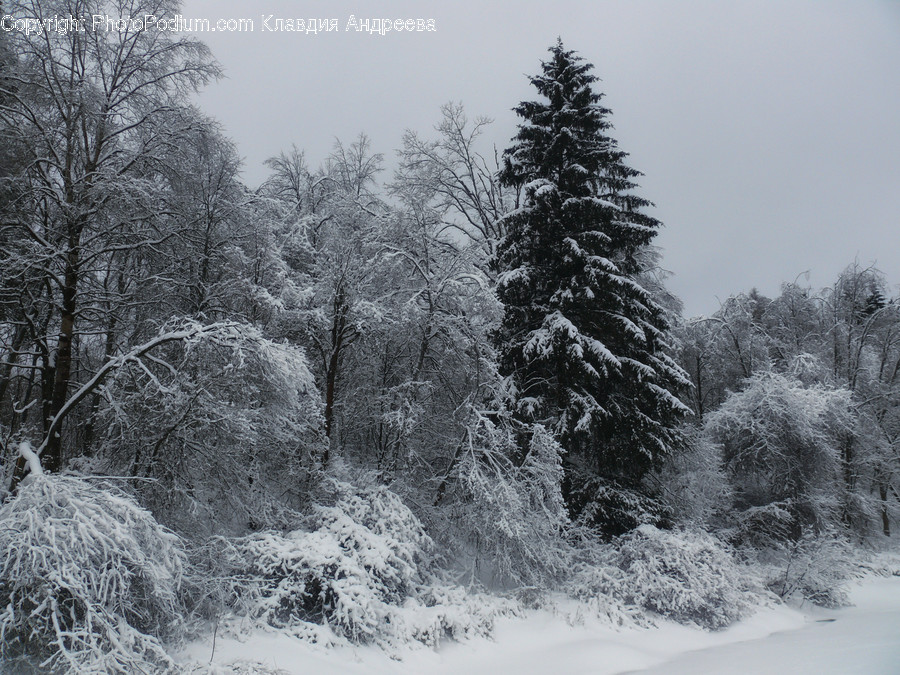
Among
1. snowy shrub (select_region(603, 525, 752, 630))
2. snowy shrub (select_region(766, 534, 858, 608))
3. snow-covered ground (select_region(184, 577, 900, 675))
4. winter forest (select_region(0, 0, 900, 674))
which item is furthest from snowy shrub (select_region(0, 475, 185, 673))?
snowy shrub (select_region(766, 534, 858, 608))

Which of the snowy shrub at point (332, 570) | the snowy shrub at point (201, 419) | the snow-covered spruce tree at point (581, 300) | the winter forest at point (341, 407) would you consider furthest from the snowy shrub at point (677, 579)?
→ the snowy shrub at point (201, 419)

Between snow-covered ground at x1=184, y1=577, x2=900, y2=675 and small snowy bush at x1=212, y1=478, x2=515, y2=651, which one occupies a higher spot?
small snowy bush at x1=212, y1=478, x2=515, y2=651

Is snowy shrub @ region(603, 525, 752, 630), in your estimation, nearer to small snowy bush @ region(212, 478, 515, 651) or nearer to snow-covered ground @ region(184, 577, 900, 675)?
snow-covered ground @ region(184, 577, 900, 675)

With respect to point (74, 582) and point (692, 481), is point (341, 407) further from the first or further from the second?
point (692, 481)

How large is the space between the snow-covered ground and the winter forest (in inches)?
9.9

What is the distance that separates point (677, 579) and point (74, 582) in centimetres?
996

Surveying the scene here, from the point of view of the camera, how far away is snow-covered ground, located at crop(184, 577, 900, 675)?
21.3ft

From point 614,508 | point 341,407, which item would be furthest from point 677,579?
point 341,407

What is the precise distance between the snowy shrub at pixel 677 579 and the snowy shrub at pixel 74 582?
816 cm

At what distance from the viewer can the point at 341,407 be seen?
12.6 metres

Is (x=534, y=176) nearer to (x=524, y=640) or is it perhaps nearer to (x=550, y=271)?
(x=550, y=271)

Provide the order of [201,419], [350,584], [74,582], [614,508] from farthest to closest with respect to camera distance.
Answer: [614,508]
[350,584]
[201,419]
[74,582]

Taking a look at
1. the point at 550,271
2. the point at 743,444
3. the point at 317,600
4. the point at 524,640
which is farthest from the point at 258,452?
the point at 743,444

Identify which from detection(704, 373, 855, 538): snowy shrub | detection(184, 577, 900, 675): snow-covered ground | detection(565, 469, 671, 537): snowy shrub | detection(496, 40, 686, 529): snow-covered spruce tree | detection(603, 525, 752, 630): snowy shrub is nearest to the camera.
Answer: detection(184, 577, 900, 675): snow-covered ground
